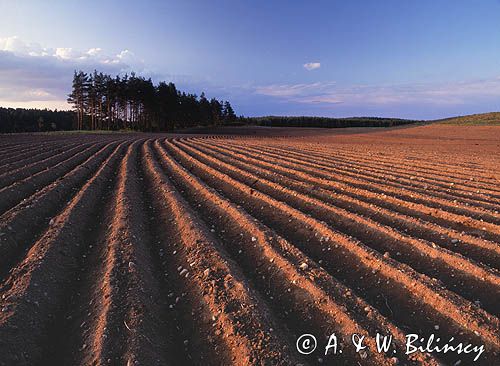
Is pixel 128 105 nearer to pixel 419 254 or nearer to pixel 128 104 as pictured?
pixel 128 104

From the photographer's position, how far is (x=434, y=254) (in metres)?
4.29

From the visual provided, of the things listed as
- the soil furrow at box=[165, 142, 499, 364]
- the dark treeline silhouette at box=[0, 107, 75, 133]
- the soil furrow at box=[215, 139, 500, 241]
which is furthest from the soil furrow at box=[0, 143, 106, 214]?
A: the dark treeline silhouette at box=[0, 107, 75, 133]

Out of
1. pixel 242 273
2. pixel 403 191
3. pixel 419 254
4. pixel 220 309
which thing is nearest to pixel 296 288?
pixel 242 273

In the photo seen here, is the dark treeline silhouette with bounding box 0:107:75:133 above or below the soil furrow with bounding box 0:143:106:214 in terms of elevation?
above

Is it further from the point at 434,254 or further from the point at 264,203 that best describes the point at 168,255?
the point at 434,254

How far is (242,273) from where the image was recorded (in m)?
3.92

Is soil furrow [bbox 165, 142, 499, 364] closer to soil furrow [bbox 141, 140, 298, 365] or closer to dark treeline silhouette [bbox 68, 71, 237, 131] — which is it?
soil furrow [bbox 141, 140, 298, 365]

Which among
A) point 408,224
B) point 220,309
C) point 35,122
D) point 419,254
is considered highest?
point 35,122

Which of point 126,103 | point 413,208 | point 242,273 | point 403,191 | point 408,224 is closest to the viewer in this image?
point 242,273

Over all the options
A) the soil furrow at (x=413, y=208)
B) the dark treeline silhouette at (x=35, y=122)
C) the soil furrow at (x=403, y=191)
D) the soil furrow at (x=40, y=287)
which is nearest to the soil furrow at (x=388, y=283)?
the soil furrow at (x=413, y=208)

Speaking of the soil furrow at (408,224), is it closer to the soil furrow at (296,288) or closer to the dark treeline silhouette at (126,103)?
the soil furrow at (296,288)

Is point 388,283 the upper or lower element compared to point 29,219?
lower

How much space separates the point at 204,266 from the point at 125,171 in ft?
21.6

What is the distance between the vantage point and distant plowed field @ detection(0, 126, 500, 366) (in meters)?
2.79
